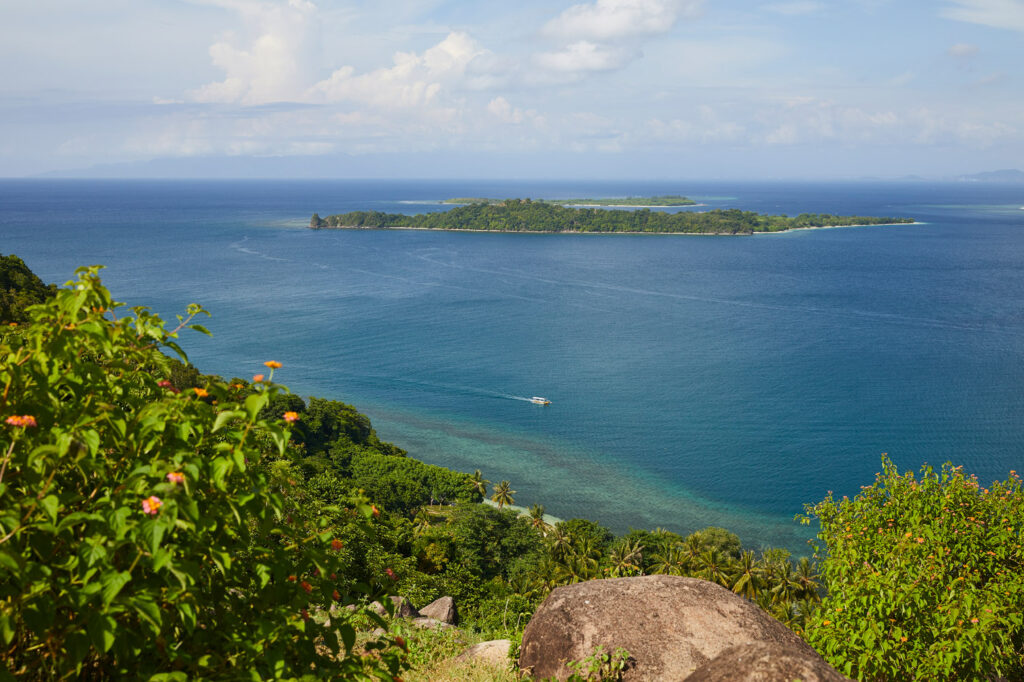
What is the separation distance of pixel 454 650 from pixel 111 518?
27.9ft

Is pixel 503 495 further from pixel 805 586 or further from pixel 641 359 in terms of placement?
pixel 641 359

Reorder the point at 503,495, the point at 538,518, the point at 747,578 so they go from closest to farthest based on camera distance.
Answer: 1. the point at 747,578
2. the point at 538,518
3. the point at 503,495

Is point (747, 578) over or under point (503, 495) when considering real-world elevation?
over

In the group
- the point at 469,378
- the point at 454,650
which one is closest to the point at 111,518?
the point at 454,650

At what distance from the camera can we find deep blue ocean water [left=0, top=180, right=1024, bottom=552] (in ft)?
175

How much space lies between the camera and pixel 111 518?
350cm

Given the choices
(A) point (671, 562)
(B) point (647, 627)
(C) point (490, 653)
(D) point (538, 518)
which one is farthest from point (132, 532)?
(D) point (538, 518)

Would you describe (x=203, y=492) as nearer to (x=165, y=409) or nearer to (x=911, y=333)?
(x=165, y=409)

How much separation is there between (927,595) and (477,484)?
37.9 m

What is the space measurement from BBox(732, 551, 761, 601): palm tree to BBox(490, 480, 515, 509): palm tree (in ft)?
53.0

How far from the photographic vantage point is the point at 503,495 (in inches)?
1828

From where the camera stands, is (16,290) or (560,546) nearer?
(560,546)

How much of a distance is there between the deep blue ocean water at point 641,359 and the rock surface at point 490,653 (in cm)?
3596

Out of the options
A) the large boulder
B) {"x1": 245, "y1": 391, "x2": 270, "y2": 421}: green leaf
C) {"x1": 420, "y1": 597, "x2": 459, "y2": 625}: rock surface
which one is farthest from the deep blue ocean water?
{"x1": 245, "y1": 391, "x2": 270, "y2": 421}: green leaf
